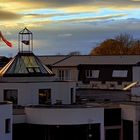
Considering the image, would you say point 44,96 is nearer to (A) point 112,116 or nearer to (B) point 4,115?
(A) point 112,116

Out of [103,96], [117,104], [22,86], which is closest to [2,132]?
[22,86]

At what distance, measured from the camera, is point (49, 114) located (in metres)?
37.9

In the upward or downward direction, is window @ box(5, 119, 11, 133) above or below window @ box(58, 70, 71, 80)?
below

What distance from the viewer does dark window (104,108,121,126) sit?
133ft

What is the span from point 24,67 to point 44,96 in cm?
288

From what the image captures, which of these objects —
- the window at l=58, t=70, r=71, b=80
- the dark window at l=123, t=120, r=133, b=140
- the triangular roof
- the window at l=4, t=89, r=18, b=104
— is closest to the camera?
the dark window at l=123, t=120, r=133, b=140

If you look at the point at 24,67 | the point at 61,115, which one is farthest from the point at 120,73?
the point at 61,115

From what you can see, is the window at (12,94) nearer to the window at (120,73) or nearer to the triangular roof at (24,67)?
the triangular roof at (24,67)

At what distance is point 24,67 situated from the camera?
44.8 meters

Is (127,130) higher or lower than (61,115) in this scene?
lower

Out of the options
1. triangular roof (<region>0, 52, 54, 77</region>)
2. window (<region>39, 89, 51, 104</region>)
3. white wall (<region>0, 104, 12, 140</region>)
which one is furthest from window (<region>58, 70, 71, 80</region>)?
white wall (<region>0, 104, 12, 140</region>)

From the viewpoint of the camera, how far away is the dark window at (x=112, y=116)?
40562 mm

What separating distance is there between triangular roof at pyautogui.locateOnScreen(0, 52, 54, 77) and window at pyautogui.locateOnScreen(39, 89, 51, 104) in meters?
1.62

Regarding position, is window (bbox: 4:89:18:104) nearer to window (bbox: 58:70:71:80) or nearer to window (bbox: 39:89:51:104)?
window (bbox: 39:89:51:104)
